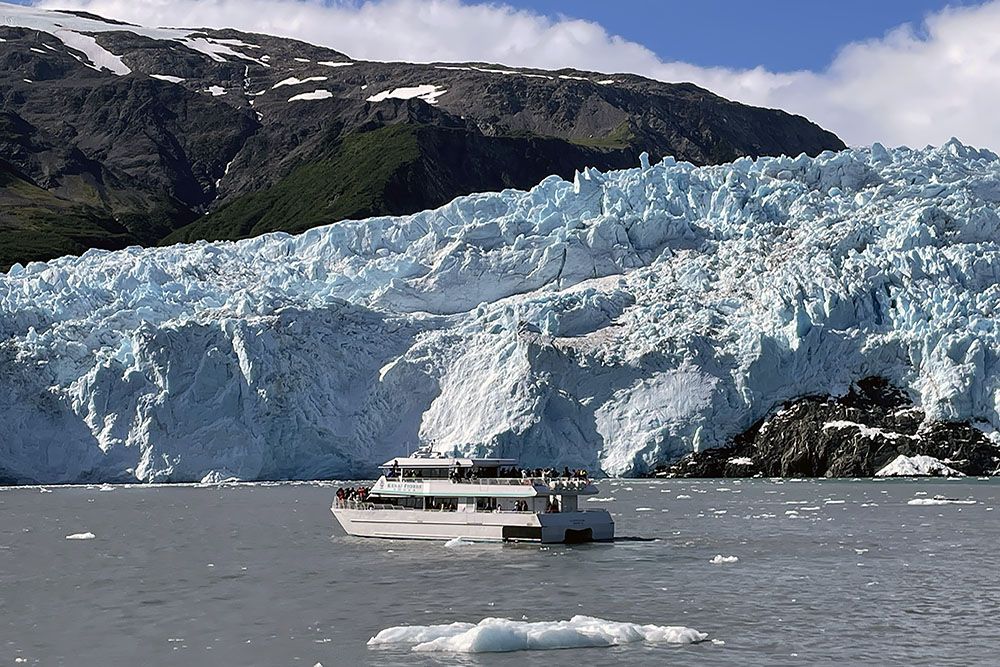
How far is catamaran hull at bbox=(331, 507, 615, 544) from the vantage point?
3378 centimetres

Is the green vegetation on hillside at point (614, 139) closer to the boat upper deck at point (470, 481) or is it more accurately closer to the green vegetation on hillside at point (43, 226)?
the green vegetation on hillside at point (43, 226)

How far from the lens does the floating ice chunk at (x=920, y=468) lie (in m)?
55.6

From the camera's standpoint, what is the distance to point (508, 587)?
25562 mm

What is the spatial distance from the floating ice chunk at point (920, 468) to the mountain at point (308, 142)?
8291 cm

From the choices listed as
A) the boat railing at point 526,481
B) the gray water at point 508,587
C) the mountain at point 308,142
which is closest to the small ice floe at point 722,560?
the gray water at point 508,587

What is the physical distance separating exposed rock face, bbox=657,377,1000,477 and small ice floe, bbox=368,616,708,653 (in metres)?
38.0

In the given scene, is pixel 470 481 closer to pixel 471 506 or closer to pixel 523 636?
pixel 471 506

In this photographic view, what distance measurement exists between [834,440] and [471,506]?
1070 inches

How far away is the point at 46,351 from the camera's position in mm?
58156

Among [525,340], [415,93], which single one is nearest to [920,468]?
[525,340]

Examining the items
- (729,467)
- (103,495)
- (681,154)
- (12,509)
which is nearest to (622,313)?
(729,467)

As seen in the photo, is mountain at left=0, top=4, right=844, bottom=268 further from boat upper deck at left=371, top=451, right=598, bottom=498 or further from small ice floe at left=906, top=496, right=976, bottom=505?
boat upper deck at left=371, top=451, right=598, bottom=498

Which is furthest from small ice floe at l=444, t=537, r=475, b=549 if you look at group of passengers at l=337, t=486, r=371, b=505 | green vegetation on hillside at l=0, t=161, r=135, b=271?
green vegetation on hillside at l=0, t=161, r=135, b=271

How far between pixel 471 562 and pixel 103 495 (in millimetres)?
27039
